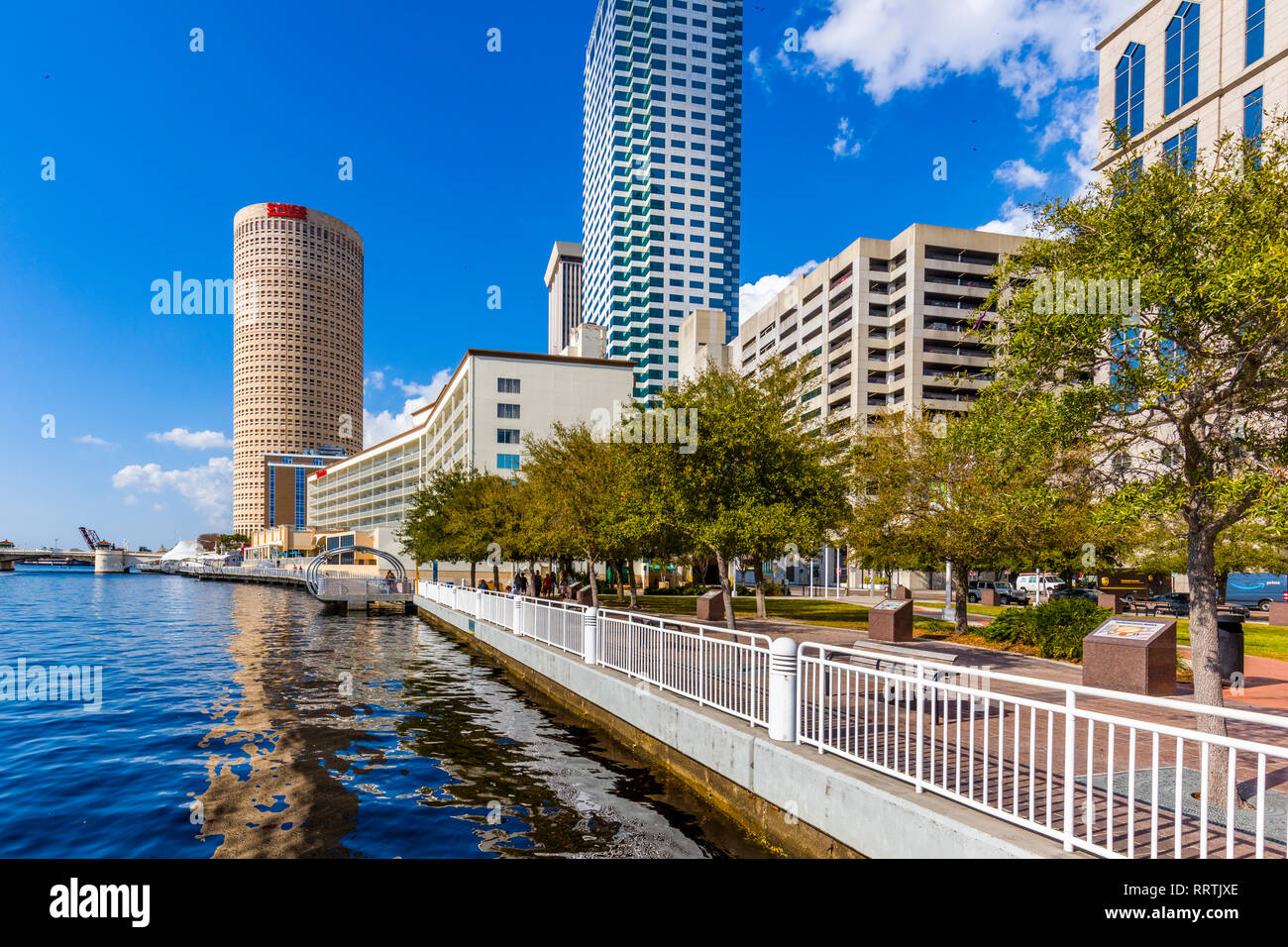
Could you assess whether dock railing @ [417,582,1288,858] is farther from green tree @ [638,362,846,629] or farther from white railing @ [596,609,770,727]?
green tree @ [638,362,846,629]

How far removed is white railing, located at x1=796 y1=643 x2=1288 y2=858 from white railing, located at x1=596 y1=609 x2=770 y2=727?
2.97ft

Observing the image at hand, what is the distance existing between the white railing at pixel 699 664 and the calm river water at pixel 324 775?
121 centimetres

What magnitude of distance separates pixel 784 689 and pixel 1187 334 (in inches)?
198

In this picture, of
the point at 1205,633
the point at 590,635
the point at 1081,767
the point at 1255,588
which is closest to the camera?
the point at 1205,633

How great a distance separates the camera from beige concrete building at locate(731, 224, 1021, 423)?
74875mm

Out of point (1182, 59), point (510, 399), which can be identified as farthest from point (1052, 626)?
point (510, 399)

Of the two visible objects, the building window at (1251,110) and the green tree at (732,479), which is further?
the building window at (1251,110)

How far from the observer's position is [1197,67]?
4397cm

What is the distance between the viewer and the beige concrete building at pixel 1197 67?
40375 millimetres

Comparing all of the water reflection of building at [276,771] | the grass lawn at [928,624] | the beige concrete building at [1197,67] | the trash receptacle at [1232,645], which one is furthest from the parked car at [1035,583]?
the water reflection of building at [276,771]

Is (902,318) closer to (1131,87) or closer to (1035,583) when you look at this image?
(1131,87)

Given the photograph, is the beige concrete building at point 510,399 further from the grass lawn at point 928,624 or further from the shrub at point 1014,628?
the shrub at point 1014,628

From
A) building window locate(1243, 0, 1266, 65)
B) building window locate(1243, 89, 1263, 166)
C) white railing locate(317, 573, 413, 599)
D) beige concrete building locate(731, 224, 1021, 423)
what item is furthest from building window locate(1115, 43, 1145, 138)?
white railing locate(317, 573, 413, 599)

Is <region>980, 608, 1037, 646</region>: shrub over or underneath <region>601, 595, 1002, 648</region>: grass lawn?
over
